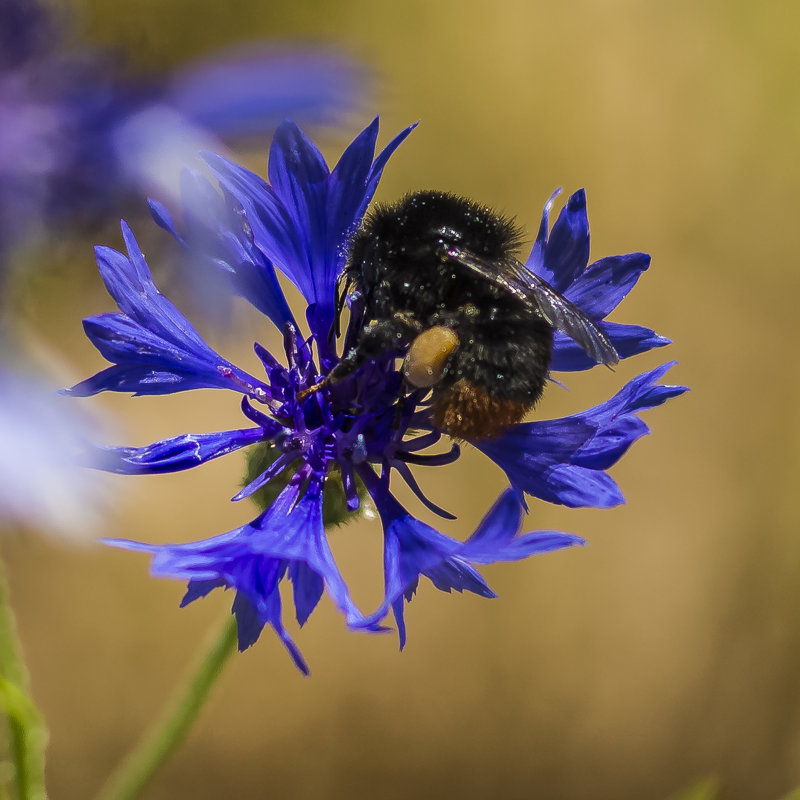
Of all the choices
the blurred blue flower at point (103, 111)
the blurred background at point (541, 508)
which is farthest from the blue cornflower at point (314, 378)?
the blurred background at point (541, 508)

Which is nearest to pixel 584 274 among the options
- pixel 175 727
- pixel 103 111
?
pixel 175 727

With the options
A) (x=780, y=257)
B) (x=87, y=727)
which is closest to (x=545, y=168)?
(x=780, y=257)

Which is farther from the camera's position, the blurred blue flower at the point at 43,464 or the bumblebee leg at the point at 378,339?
the blurred blue flower at the point at 43,464

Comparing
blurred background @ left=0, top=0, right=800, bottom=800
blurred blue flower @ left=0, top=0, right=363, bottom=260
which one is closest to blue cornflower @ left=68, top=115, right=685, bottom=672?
blurred blue flower @ left=0, top=0, right=363, bottom=260

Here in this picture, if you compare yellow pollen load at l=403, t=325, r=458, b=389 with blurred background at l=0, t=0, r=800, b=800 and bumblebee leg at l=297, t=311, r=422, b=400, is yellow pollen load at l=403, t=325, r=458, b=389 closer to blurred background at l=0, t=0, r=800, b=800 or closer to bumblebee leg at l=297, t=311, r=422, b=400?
bumblebee leg at l=297, t=311, r=422, b=400

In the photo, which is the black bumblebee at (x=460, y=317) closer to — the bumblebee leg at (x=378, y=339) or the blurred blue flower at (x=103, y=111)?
the bumblebee leg at (x=378, y=339)

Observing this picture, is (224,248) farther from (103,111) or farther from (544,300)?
(103,111)

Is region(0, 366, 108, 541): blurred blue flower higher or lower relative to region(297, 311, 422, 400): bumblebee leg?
lower
